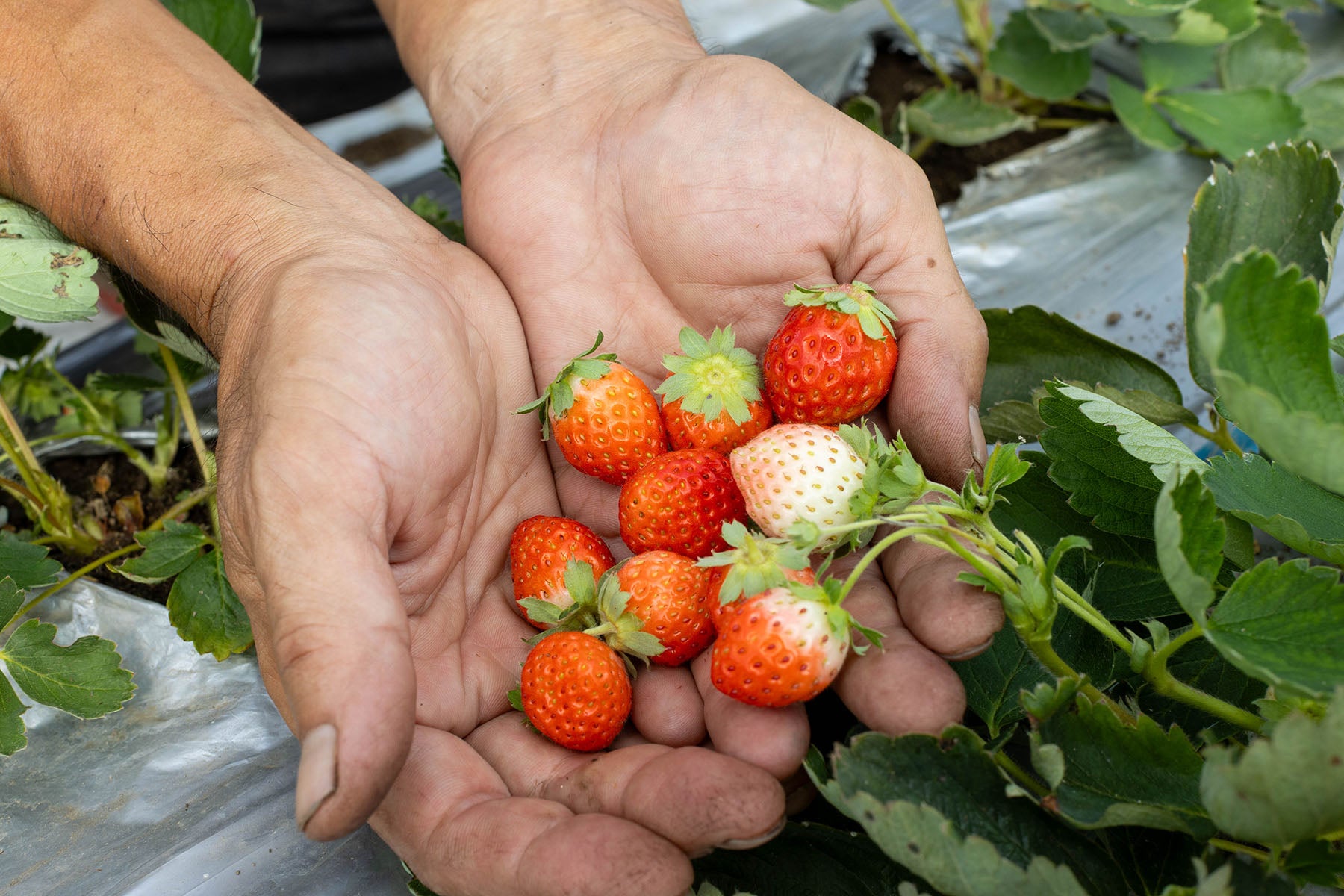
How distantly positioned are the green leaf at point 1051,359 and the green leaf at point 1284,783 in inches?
26.7

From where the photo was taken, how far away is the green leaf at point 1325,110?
1882 mm

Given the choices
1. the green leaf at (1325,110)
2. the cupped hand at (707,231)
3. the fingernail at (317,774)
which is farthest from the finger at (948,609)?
the green leaf at (1325,110)

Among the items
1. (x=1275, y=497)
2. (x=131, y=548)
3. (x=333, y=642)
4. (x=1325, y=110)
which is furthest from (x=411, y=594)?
(x=1325, y=110)

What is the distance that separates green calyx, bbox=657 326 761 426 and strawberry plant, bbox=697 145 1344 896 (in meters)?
0.19

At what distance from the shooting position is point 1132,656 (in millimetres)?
855

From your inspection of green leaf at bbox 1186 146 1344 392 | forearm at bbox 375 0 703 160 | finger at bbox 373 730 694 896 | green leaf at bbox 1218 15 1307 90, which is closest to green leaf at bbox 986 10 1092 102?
green leaf at bbox 1218 15 1307 90

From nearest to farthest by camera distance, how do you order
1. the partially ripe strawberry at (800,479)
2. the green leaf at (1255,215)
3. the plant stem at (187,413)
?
1. the partially ripe strawberry at (800,479)
2. the green leaf at (1255,215)
3. the plant stem at (187,413)

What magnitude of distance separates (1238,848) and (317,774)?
711 millimetres

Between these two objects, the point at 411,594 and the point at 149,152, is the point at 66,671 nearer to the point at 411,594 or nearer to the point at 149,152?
the point at 411,594

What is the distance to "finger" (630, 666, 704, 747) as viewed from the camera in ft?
3.24

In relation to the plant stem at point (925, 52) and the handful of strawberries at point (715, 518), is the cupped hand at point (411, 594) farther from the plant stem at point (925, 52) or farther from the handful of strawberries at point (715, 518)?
the plant stem at point (925, 52)

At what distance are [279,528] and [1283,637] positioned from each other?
0.79m

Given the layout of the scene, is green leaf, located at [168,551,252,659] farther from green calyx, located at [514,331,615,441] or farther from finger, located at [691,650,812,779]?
finger, located at [691,650,812,779]

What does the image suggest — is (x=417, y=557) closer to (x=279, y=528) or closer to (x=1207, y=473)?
(x=279, y=528)
